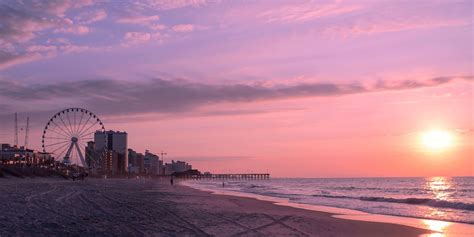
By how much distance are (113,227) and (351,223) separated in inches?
367

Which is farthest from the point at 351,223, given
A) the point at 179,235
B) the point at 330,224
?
the point at 179,235

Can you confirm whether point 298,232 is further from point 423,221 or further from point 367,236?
point 423,221

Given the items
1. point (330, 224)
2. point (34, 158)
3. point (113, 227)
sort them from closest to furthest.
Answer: point (113, 227)
point (330, 224)
point (34, 158)

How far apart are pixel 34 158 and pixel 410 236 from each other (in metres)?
150

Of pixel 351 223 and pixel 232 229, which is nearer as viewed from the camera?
pixel 232 229

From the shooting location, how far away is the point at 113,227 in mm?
13555

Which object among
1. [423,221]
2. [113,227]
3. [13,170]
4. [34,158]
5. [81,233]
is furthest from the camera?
A: [34,158]

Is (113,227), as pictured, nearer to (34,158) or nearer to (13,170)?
(13,170)

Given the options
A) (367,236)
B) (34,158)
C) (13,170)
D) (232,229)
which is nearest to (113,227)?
(232,229)

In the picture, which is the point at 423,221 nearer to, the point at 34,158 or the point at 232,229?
the point at 232,229

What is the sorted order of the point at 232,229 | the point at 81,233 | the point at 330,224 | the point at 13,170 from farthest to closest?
the point at 13,170 < the point at 330,224 < the point at 232,229 < the point at 81,233

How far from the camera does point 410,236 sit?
50.1 feet

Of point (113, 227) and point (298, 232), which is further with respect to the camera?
point (298, 232)

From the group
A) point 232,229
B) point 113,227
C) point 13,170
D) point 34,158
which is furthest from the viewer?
point 34,158
